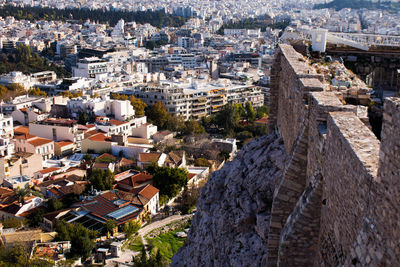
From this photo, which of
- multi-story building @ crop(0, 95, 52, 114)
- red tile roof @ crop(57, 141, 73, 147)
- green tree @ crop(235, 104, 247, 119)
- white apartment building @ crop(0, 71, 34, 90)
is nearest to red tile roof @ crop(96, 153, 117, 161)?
red tile roof @ crop(57, 141, 73, 147)

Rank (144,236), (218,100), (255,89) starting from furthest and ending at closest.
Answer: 1. (255,89)
2. (218,100)
3. (144,236)

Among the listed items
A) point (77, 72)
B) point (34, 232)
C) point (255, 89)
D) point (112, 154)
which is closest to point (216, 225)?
point (34, 232)

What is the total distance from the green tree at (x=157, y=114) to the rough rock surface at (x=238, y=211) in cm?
1798

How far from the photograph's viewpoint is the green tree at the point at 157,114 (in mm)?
24578

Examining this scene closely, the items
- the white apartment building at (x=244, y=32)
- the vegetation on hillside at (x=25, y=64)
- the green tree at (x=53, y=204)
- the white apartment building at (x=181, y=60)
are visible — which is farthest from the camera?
the white apartment building at (x=244, y=32)

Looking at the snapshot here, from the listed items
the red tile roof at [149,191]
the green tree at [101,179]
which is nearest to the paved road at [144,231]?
the red tile roof at [149,191]

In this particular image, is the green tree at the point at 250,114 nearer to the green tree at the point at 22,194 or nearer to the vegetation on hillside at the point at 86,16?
the green tree at the point at 22,194

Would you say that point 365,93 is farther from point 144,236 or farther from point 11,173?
point 11,173

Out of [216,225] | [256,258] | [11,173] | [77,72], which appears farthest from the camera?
[77,72]

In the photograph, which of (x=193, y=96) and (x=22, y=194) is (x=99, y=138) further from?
(x=193, y=96)

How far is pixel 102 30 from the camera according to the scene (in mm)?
67188

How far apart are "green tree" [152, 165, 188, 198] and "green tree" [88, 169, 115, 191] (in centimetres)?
145

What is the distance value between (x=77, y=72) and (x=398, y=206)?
38372 millimetres

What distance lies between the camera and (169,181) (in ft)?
52.6
